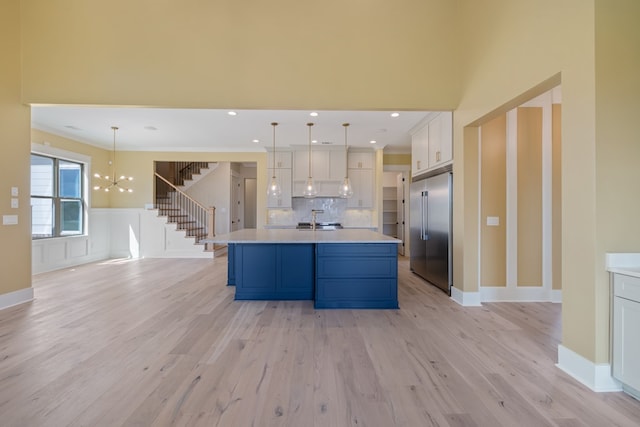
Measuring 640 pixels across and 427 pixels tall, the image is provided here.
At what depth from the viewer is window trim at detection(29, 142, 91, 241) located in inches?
232

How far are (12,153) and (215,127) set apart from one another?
9.56 ft

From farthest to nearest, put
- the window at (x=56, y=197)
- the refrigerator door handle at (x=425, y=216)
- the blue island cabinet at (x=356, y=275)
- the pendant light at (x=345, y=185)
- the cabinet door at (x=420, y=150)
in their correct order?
1. the window at (x=56, y=197)
2. the cabinet door at (x=420, y=150)
3. the refrigerator door handle at (x=425, y=216)
4. the pendant light at (x=345, y=185)
5. the blue island cabinet at (x=356, y=275)

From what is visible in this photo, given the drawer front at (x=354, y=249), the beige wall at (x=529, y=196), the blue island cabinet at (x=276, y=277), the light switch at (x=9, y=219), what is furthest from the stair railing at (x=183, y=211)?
the beige wall at (x=529, y=196)

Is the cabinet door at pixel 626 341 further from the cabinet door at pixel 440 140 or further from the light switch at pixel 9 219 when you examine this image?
the light switch at pixel 9 219

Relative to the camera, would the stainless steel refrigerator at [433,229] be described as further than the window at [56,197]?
No

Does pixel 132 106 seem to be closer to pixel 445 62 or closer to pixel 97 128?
pixel 97 128

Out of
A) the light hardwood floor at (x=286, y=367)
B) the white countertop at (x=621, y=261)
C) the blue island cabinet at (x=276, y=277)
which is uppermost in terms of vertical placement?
the white countertop at (x=621, y=261)

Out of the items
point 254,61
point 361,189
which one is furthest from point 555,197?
point 254,61

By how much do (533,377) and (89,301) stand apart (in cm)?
519

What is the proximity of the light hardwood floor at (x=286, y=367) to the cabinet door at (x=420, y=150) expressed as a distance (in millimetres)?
2522

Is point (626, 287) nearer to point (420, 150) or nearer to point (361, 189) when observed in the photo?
point (420, 150)

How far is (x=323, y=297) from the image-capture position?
3.79 m

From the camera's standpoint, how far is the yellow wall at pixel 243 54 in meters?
3.84

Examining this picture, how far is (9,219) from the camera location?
377cm
